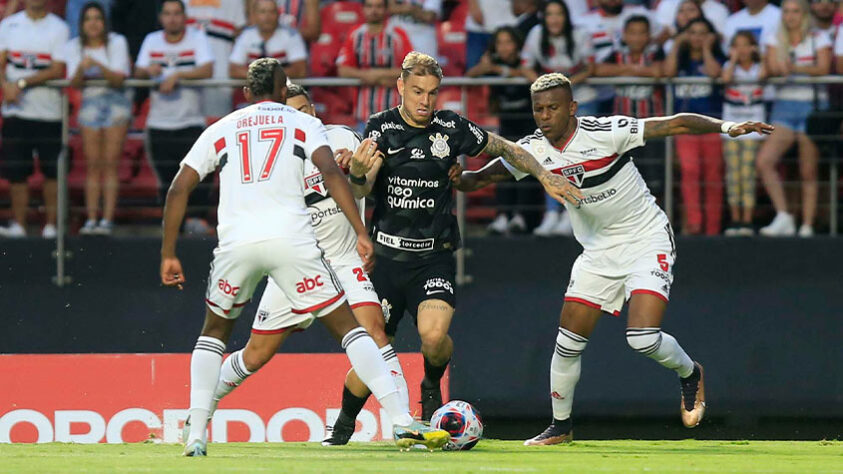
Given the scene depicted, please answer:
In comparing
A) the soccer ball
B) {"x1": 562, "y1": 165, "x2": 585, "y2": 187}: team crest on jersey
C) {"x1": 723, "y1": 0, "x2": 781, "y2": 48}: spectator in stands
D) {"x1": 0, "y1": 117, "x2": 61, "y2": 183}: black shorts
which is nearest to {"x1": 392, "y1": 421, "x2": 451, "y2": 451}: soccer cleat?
the soccer ball

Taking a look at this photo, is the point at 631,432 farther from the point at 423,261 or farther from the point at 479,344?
the point at 423,261

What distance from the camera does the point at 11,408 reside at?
1090cm

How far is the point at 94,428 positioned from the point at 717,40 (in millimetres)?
6379

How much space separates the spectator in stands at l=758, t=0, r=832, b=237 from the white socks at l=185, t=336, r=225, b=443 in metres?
6.20

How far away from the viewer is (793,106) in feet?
39.9

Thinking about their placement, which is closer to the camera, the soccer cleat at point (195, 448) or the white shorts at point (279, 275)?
the white shorts at point (279, 275)

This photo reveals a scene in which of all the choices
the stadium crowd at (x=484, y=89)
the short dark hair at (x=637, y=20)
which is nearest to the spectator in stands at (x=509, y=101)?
the stadium crowd at (x=484, y=89)

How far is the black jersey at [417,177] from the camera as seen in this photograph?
8.89 m

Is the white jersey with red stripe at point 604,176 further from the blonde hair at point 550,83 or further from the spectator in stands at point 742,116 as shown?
the spectator in stands at point 742,116

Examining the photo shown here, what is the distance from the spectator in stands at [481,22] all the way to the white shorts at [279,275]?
5.83 m

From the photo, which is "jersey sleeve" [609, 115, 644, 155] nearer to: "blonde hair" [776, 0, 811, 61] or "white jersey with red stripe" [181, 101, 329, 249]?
"white jersey with red stripe" [181, 101, 329, 249]

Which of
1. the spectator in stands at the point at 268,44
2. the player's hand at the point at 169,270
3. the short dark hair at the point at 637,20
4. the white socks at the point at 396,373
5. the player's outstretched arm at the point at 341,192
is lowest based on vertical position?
the white socks at the point at 396,373

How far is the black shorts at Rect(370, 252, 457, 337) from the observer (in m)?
8.92

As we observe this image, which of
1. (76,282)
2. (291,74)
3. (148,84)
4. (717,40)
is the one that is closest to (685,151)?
(717,40)
